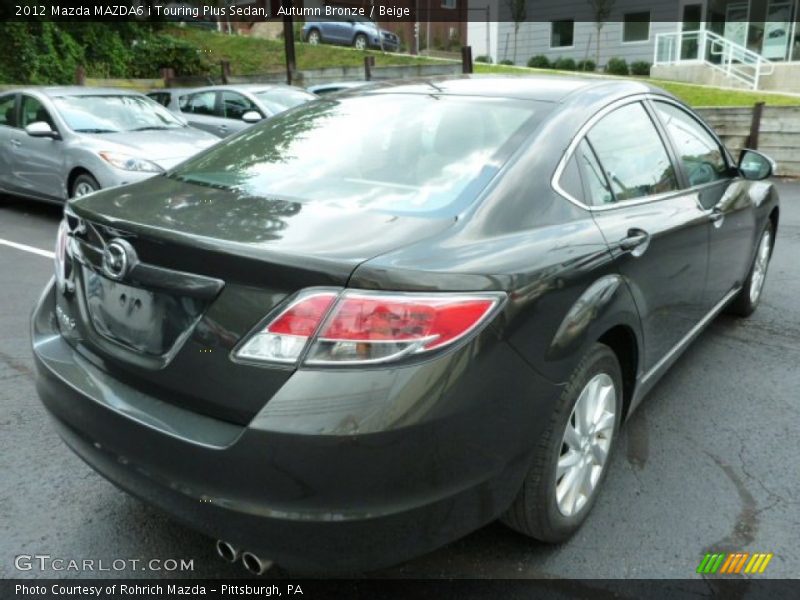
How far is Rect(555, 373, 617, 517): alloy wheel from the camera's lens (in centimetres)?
233

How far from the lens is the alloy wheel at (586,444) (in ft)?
7.64

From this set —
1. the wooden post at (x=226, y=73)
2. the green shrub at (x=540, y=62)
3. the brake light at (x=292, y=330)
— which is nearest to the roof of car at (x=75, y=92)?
the brake light at (x=292, y=330)

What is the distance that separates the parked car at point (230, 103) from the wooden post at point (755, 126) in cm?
680

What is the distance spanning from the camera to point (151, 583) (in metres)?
2.26

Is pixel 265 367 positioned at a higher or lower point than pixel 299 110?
lower

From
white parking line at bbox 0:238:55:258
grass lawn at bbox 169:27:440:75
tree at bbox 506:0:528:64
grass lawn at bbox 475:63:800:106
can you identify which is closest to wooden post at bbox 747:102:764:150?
grass lawn at bbox 475:63:800:106

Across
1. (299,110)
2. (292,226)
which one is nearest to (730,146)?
(299,110)

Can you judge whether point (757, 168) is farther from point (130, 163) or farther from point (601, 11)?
point (601, 11)

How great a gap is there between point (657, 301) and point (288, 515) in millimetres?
1690

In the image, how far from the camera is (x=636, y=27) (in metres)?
27.1

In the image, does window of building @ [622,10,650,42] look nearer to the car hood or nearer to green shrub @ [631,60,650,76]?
green shrub @ [631,60,650,76]

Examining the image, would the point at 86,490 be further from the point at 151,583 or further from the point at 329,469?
the point at 329,469

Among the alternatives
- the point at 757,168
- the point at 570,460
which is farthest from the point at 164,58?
the point at 570,460

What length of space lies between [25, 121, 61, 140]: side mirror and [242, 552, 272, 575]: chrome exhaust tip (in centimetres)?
679
